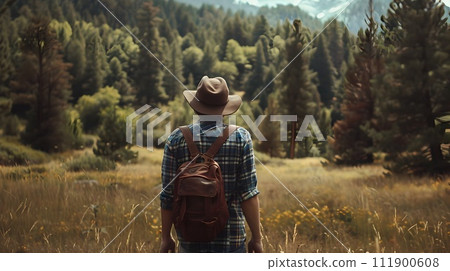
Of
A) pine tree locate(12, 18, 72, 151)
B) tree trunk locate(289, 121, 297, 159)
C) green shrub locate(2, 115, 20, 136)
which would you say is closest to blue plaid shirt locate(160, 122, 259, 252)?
tree trunk locate(289, 121, 297, 159)

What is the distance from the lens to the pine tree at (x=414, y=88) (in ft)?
17.1

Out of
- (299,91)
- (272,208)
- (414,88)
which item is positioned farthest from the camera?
(299,91)

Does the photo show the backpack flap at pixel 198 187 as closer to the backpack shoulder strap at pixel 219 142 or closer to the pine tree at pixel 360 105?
the backpack shoulder strap at pixel 219 142

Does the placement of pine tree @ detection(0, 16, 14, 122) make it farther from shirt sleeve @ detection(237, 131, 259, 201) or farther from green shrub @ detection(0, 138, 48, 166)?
shirt sleeve @ detection(237, 131, 259, 201)

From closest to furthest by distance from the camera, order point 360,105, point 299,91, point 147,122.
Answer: point 360,105 < point 299,91 < point 147,122

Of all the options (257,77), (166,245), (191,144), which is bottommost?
(166,245)

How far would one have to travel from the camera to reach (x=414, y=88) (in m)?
5.23

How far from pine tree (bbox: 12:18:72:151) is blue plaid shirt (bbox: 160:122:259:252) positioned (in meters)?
3.40

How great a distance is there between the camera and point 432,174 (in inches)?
206

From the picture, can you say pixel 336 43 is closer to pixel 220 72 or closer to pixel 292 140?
pixel 292 140

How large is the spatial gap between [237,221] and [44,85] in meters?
3.95

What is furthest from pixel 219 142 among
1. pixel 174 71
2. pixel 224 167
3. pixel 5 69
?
pixel 5 69

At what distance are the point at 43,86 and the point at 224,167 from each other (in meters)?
3.88

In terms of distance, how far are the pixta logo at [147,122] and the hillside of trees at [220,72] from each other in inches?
3.7
